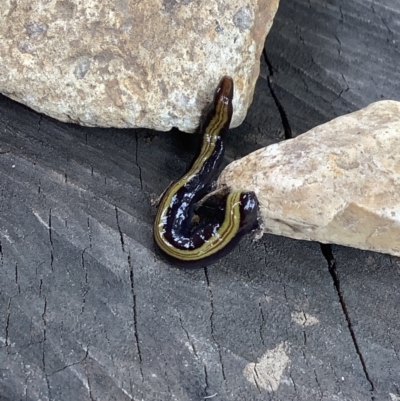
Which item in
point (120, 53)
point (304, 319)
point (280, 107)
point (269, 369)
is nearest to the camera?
point (269, 369)

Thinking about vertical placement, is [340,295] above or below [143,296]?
above

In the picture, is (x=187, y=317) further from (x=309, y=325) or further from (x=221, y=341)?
(x=309, y=325)

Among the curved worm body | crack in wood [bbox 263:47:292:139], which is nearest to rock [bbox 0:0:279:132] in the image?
the curved worm body

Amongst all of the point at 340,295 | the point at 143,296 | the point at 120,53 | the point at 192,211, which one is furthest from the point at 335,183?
the point at 120,53

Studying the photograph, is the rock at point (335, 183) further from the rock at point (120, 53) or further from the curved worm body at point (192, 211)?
the rock at point (120, 53)

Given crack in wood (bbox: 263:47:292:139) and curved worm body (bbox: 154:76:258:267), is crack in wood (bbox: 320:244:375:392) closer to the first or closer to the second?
curved worm body (bbox: 154:76:258:267)

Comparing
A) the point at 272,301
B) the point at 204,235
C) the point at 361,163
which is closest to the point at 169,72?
the point at 204,235

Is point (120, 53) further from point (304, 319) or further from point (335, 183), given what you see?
point (304, 319)
